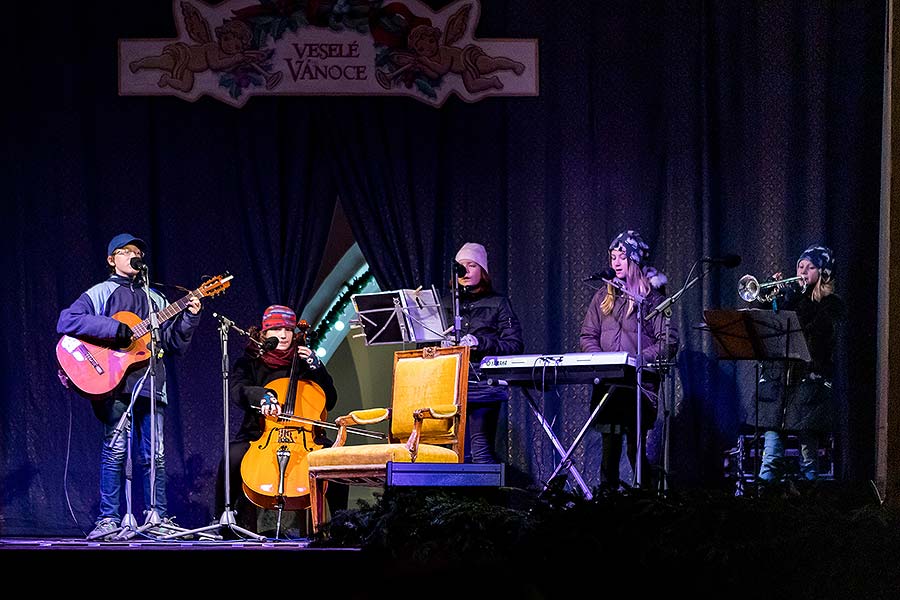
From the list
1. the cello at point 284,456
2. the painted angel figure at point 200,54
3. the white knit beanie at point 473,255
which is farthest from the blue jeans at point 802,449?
the painted angel figure at point 200,54

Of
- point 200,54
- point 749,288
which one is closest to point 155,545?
point 749,288

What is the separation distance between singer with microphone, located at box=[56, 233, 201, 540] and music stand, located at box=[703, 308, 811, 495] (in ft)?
9.07

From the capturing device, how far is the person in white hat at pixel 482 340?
6.41m

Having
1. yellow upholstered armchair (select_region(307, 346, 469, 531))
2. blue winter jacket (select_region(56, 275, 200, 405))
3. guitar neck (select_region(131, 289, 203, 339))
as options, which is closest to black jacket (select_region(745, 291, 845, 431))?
yellow upholstered armchair (select_region(307, 346, 469, 531))

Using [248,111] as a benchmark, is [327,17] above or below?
above

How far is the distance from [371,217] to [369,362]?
1469mm

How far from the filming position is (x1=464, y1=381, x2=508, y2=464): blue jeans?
639 cm

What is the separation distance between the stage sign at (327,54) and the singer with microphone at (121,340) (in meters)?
1.43

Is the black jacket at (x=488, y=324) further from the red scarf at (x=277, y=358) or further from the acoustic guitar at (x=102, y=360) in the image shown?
the acoustic guitar at (x=102, y=360)

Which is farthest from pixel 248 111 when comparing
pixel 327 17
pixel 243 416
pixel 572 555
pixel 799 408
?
pixel 572 555

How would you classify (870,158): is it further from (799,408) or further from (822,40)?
(799,408)

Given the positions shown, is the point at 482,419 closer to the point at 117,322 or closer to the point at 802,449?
the point at 802,449

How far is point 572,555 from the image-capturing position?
3053 millimetres

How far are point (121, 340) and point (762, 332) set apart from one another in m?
3.35
